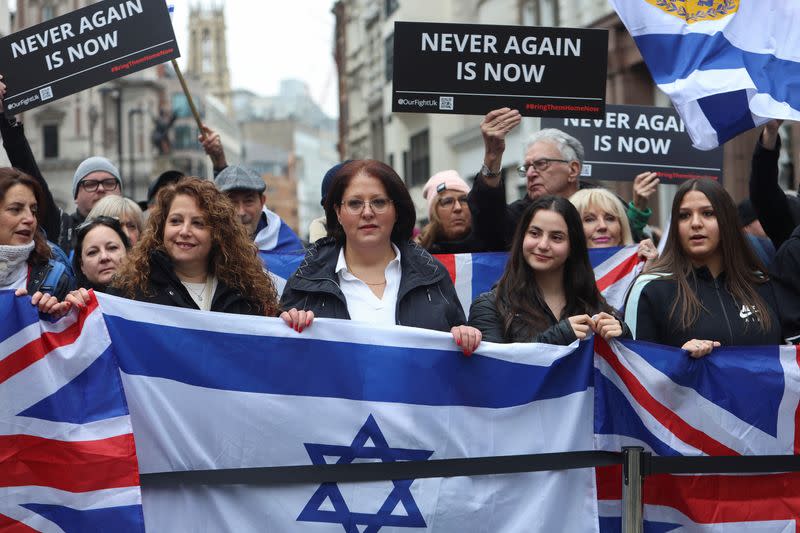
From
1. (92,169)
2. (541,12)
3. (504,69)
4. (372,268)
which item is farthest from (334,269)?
(541,12)

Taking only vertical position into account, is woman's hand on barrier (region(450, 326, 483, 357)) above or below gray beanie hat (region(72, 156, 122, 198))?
below

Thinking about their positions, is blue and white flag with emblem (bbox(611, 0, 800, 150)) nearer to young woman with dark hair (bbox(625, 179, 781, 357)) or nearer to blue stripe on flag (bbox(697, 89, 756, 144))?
blue stripe on flag (bbox(697, 89, 756, 144))

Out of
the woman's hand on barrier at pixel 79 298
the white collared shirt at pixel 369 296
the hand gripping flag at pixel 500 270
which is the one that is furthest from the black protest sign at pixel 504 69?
the woman's hand on barrier at pixel 79 298

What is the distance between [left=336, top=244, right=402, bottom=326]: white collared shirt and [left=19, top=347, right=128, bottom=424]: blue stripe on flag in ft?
3.18

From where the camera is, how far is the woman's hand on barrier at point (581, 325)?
446 centimetres

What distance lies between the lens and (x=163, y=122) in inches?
3674

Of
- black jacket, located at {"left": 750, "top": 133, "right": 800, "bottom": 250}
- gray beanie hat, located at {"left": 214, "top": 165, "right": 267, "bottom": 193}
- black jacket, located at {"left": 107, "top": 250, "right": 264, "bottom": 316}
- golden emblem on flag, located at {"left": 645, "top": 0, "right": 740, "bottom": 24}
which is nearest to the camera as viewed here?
black jacket, located at {"left": 107, "top": 250, "right": 264, "bottom": 316}

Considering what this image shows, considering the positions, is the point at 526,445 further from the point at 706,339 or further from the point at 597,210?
the point at 597,210

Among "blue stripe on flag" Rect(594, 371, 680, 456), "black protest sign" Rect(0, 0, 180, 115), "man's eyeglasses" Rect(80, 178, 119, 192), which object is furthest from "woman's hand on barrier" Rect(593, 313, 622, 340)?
"man's eyeglasses" Rect(80, 178, 119, 192)

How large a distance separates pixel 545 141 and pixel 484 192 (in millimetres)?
924

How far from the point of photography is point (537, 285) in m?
4.89

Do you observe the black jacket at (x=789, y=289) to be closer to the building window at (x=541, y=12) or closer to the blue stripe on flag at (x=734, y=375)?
the blue stripe on flag at (x=734, y=375)

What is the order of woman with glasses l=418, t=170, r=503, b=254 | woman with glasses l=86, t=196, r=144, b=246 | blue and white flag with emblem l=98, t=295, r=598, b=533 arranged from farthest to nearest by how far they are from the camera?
woman with glasses l=418, t=170, r=503, b=254 → woman with glasses l=86, t=196, r=144, b=246 → blue and white flag with emblem l=98, t=295, r=598, b=533

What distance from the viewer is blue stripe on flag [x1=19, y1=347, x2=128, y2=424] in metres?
4.10
